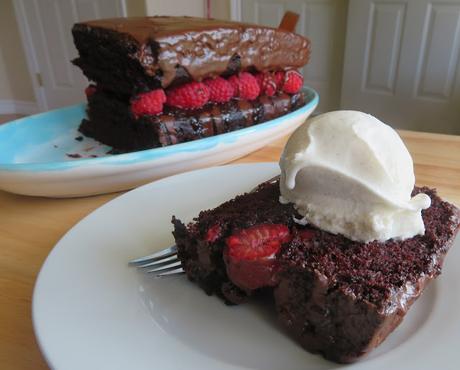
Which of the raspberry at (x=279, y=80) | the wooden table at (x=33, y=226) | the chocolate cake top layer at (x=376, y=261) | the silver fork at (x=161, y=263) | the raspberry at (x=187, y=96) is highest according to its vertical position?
the raspberry at (x=187, y=96)

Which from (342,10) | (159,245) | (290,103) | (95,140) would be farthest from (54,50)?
(159,245)

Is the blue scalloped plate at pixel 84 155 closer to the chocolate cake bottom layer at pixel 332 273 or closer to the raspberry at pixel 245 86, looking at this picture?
the raspberry at pixel 245 86

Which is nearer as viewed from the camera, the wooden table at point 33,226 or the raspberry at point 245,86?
the wooden table at point 33,226

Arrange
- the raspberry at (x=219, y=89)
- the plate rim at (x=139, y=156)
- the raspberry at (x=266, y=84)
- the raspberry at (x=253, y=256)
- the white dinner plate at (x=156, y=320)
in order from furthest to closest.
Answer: the raspberry at (x=266, y=84) → the raspberry at (x=219, y=89) → the plate rim at (x=139, y=156) → the raspberry at (x=253, y=256) → the white dinner plate at (x=156, y=320)

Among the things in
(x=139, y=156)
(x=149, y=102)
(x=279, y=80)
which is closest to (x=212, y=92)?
(x=149, y=102)

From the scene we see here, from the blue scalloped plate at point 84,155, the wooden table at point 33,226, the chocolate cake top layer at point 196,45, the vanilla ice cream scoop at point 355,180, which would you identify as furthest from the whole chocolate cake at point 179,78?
the vanilla ice cream scoop at point 355,180

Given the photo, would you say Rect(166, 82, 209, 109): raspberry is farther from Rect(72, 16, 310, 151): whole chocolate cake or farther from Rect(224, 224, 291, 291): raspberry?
Rect(224, 224, 291, 291): raspberry

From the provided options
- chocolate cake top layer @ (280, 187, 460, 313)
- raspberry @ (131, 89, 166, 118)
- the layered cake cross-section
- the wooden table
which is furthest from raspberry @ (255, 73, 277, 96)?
chocolate cake top layer @ (280, 187, 460, 313)
